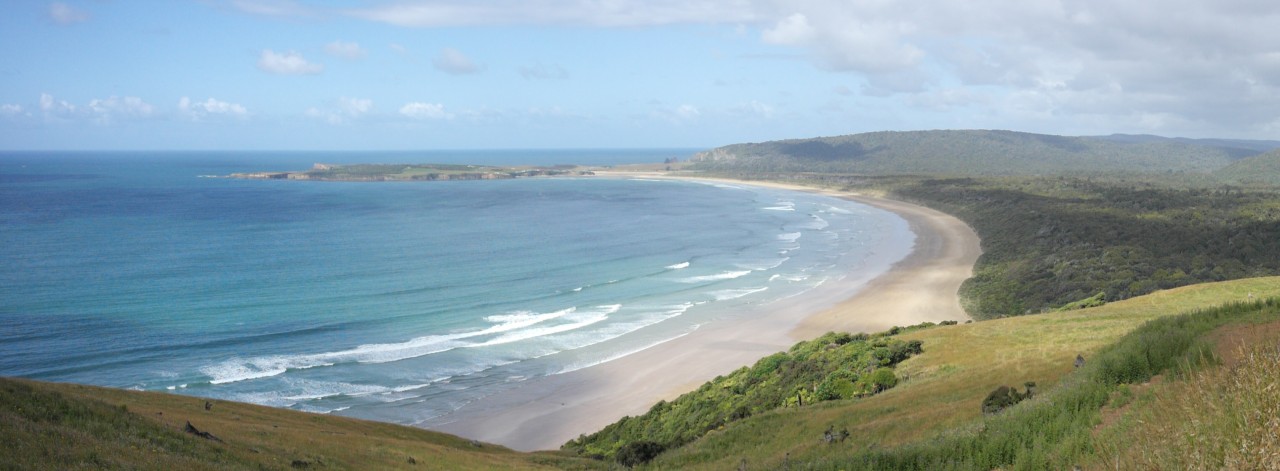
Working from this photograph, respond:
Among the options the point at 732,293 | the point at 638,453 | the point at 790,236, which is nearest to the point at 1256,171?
the point at 790,236

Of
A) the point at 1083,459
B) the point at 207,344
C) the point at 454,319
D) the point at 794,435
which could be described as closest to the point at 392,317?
the point at 454,319

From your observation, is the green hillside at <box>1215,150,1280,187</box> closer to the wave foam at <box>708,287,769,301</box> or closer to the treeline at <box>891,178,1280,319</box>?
the treeline at <box>891,178,1280,319</box>

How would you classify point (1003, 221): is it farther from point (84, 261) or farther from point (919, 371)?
point (84, 261)

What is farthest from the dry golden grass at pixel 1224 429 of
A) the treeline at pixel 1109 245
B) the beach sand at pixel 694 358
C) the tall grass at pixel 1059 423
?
the treeline at pixel 1109 245

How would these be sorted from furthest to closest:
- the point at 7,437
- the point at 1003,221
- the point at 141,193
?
the point at 141,193, the point at 1003,221, the point at 7,437

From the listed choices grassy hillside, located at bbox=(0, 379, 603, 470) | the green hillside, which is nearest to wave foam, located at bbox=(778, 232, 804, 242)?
grassy hillside, located at bbox=(0, 379, 603, 470)

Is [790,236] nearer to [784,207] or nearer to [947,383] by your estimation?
[784,207]
